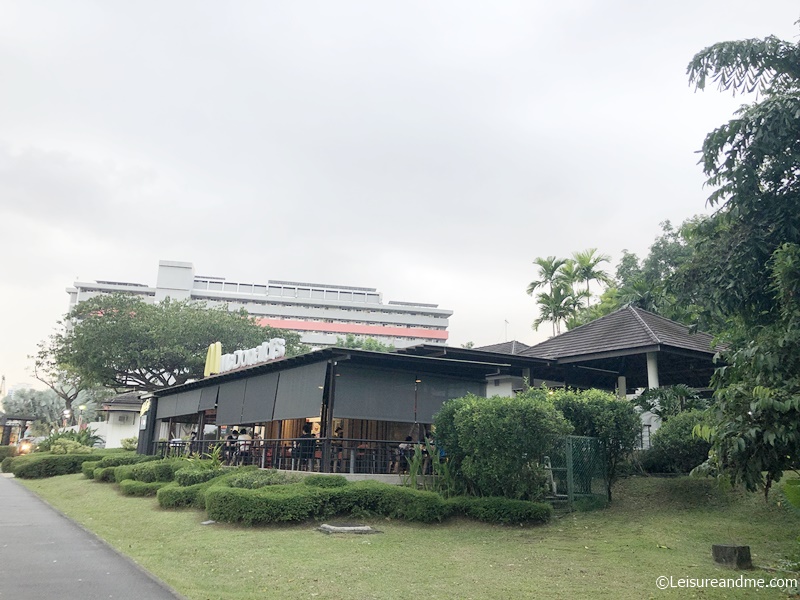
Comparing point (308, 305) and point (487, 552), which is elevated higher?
point (308, 305)

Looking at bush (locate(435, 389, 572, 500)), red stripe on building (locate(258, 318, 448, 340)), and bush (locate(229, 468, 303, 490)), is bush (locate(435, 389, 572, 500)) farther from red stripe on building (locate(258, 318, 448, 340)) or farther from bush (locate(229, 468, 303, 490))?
red stripe on building (locate(258, 318, 448, 340))

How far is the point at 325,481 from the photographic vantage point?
1345 centimetres

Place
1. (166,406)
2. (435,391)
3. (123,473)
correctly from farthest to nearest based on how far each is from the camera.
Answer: (166,406), (123,473), (435,391)

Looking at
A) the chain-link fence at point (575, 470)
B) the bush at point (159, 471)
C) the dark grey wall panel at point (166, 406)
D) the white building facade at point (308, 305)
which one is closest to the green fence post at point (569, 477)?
the chain-link fence at point (575, 470)

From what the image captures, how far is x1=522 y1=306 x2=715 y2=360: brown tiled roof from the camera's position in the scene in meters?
18.5

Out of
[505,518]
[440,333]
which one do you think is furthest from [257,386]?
[440,333]

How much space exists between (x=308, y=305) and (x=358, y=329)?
9192mm

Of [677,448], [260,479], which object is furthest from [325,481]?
[677,448]

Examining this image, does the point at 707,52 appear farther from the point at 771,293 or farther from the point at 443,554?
the point at 443,554

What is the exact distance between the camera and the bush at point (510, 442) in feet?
40.6

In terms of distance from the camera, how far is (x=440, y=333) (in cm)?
11231

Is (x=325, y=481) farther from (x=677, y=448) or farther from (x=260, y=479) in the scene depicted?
(x=677, y=448)

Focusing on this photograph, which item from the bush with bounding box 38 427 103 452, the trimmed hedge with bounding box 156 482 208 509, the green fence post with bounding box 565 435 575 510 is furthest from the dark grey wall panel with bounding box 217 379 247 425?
the bush with bounding box 38 427 103 452

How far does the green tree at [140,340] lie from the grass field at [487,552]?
86.8ft
